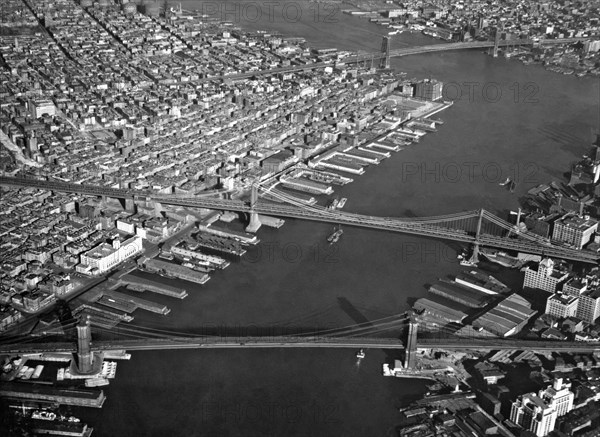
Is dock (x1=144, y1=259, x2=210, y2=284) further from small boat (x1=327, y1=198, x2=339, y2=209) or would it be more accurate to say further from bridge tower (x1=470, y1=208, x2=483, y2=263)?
bridge tower (x1=470, y1=208, x2=483, y2=263)

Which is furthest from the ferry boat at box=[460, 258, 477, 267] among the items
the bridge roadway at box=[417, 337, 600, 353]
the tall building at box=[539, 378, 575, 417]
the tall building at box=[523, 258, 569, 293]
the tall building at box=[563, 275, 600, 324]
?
the tall building at box=[539, 378, 575, 417]

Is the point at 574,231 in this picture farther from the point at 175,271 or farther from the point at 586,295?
the point at 175,271

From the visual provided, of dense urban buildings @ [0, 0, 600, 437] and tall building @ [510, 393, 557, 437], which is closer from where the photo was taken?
tall building @ [510, 393, 557, 437]

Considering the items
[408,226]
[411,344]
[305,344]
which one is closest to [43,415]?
[305,344]

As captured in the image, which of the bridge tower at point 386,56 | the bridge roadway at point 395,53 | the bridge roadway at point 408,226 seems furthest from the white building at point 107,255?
the bridge tower at point 386,56

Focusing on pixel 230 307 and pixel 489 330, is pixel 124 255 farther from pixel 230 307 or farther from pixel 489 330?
pixel 489 330

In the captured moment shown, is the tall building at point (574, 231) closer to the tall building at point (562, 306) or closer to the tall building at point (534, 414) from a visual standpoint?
the tall building at point (562, 306)

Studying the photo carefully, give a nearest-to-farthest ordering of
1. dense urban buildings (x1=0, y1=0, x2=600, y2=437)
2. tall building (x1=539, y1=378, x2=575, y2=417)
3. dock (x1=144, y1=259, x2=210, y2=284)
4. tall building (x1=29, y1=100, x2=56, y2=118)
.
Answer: tall building (x1=539, y1=378, x2=575, y2=417) < dense urban buildings (x1=0, y1=0, x2=600, y2=437) < dock (x1=144, y1=259, x2=210, y2=284) < tall building (x1=29, y1=100, x2=56, y2=118)
